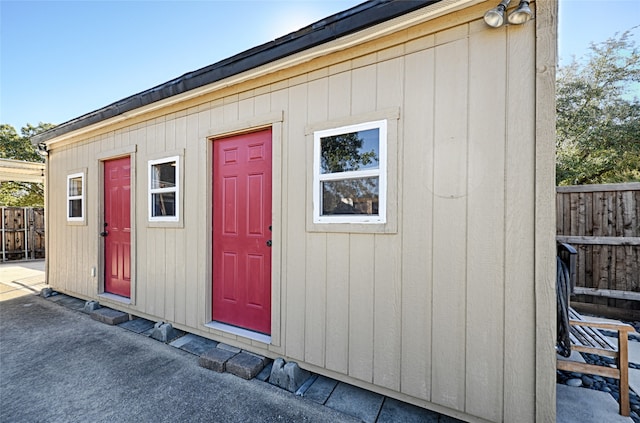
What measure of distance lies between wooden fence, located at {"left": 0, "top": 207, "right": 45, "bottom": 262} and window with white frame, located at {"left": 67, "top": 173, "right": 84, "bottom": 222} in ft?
21.1

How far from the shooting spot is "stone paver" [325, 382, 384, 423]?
1.79 m

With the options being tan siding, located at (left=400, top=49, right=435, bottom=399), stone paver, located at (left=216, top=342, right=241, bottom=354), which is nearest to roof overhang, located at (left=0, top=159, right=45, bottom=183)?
stone paver, located at (left=216, top=342, right=241, bottom=354)

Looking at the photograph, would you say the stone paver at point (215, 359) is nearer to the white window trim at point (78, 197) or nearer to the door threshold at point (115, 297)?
the door threshold at point (115, 297)

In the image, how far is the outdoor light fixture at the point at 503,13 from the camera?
4.70ft

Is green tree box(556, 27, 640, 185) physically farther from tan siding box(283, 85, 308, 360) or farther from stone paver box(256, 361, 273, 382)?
stone paver box(256, 361, 273, 382)

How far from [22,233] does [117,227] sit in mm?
7990

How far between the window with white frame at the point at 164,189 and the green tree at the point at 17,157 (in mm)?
14970

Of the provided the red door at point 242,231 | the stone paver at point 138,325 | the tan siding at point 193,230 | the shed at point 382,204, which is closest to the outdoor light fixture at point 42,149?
the shed at point 382,204

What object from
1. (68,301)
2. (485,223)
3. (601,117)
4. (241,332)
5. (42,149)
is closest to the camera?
(485,223)

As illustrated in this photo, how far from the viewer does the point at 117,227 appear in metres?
3.86

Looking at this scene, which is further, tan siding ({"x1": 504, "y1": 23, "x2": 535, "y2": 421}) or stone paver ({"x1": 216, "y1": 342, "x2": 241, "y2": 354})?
stone paver ({"x1": 216, "y1": 342, "x2": 241, "y2": 354})

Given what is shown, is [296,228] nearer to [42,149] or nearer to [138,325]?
[138,325]

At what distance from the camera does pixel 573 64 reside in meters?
7.46

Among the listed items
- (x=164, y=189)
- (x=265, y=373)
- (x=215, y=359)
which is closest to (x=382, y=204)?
(x=265, y=373)
